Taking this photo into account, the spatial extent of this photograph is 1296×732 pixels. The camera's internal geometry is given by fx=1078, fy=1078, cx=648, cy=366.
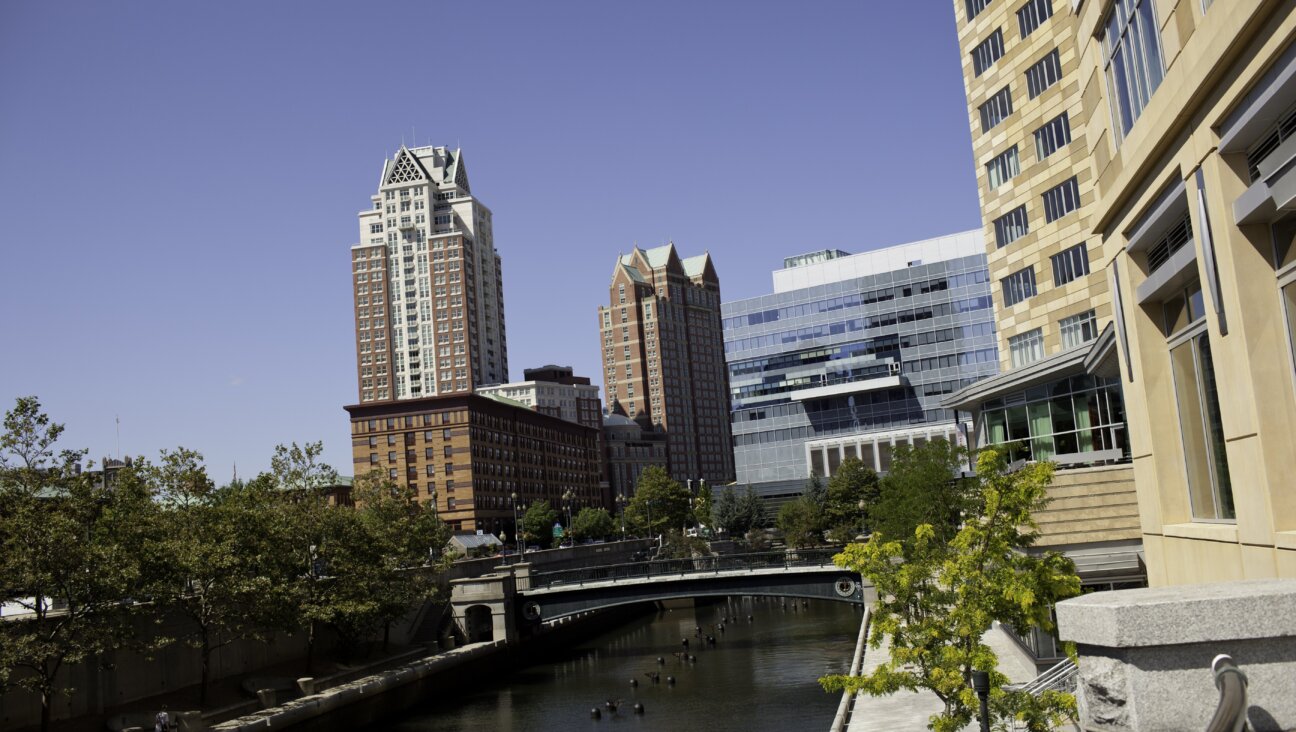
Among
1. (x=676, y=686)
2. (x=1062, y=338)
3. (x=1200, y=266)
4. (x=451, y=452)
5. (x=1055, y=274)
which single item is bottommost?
(x=676, y=686)

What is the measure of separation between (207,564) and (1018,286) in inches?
1487

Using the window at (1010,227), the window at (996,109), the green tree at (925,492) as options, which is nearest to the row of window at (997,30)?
the window at (996,109)

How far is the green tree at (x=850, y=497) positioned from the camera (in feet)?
342

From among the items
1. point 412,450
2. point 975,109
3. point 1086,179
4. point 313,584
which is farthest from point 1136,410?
point 412,450

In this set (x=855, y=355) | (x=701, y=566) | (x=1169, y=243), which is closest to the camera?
(x=1169, y=243)

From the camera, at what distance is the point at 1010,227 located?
49.7m

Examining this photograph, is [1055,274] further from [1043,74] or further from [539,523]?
[539,523]

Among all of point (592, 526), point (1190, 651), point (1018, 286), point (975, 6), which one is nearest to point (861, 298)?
point (592, 526)

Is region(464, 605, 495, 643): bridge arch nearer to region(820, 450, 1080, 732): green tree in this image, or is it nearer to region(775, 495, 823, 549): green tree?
region(775, 495, 823, 549): green tree

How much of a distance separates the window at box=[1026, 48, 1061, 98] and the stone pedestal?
41.2 metres

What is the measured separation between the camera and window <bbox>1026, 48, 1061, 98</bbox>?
4538 cm

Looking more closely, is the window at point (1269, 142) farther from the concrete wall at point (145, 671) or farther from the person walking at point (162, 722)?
the concrete wall at point (145, 671)

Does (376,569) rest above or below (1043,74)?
below

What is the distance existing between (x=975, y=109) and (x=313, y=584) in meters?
40.9
